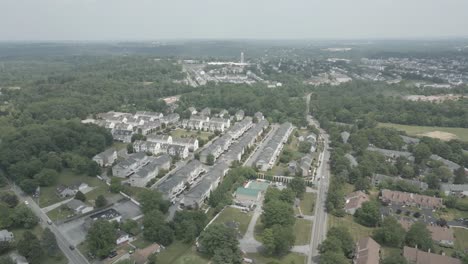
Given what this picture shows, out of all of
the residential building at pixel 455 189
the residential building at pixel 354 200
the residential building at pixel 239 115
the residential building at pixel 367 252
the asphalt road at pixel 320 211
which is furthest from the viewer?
the residential building at pixel 239 115

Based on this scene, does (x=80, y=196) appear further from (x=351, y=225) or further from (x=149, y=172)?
(x=351, y=225)

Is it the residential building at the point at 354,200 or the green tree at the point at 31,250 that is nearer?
the green tree at the point at 31,250

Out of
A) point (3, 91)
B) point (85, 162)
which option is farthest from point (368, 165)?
point (3, 91)

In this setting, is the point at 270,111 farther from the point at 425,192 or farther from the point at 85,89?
the point at 85,89

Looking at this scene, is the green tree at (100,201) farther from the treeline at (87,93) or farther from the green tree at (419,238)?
the treeline at (87,93)

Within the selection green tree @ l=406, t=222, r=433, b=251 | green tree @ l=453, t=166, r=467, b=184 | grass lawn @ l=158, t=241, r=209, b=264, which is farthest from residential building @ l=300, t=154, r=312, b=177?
grass lawn @ l=158, t=241, r=209, b=264

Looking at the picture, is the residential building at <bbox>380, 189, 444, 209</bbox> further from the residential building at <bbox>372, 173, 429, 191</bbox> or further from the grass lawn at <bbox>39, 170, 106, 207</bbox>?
the grass lawn at <bbox>39, 170, 106, 207</bbox>

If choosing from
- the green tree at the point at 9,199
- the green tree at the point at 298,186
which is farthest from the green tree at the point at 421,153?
the green tree at the point at 9,199
